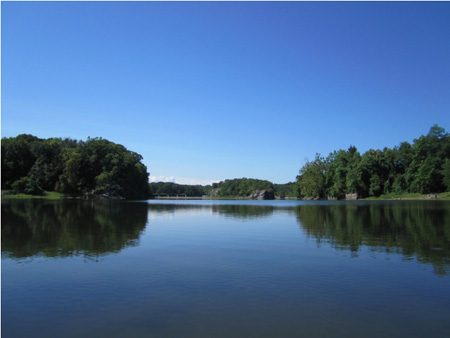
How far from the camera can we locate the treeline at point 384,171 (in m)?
119

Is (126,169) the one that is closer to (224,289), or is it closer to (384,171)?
(384,171)

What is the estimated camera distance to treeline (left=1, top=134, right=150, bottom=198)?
120000 mm

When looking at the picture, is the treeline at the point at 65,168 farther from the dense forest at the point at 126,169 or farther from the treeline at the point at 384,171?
the treeline at the point at 384,171

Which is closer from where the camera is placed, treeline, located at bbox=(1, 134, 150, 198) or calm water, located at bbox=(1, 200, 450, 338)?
calm water, located at bbox=(1, 200, 450, 338)

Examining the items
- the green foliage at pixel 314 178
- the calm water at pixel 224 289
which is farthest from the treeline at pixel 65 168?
the calm water at pixel 224 289

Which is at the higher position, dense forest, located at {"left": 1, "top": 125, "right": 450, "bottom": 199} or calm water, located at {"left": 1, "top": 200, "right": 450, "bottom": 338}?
dense forest, located at {"left": 1, "top": 125, "right": 450, "bottom": 199}

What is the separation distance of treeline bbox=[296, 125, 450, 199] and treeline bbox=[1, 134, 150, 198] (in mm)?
91547

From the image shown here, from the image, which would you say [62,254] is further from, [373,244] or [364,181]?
[364,181]

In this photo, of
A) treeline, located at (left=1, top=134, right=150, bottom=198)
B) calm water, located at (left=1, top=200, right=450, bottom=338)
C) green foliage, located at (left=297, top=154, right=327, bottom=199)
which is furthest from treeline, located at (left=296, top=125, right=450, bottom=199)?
calm water, located at (left=1, top=200, right=450, bottom=338)

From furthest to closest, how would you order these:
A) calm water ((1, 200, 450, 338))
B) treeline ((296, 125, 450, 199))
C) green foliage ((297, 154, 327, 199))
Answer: green foliage ((297, 154, 327, 199)), treeline ((296, 125, 450, 199)), calm water ((1, 200, 450, 338))

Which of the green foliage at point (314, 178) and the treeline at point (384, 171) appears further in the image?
the green foliage at point (314, 178)

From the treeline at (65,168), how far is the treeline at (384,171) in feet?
300

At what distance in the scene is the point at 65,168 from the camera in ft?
396

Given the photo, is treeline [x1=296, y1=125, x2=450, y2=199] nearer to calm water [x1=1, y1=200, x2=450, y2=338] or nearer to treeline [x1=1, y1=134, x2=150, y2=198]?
treeline [x1=1, y1=134, x2=150, y2=198]
